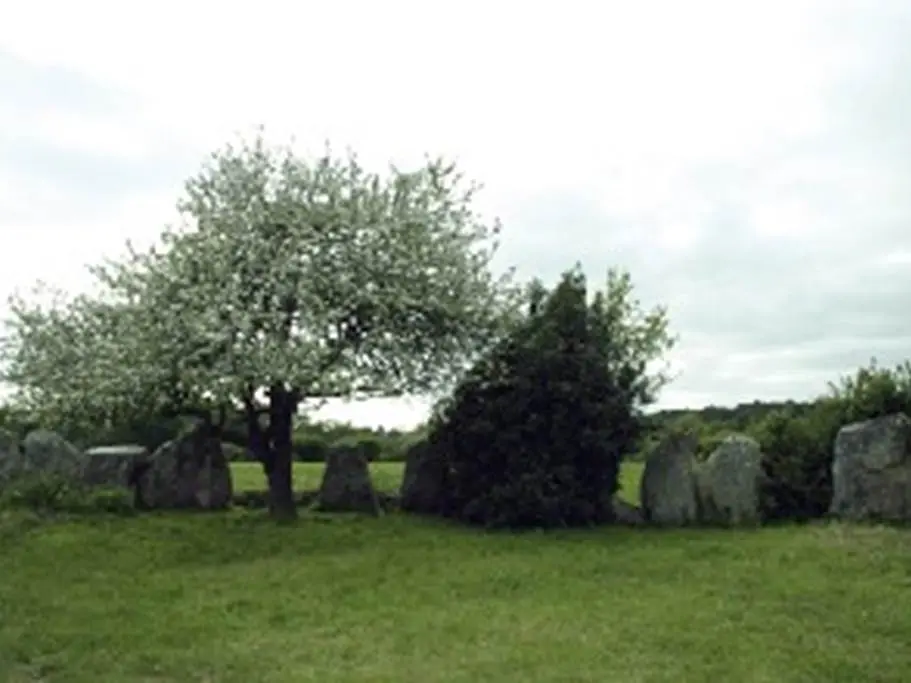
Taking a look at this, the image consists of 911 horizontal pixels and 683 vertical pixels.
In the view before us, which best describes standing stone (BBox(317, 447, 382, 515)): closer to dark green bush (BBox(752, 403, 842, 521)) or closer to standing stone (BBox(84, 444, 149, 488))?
standing stone (BBox(84, 444, 149, 488))

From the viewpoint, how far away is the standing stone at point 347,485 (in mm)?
32000

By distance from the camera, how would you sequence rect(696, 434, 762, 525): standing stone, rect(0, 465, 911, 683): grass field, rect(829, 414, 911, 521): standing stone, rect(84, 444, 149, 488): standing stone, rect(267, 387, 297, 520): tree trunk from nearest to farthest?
rect(0, 465, 911, 683): grass field
rect(829, 414, 911, 521): standing stone
rect(696, 434, 762, 525): standing stone
rect(267, 387, 297, 520): tree trunk
rect(84, 444, 149, 488): standing stone

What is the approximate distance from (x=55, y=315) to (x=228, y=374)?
5612mm

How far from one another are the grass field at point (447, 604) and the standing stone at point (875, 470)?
1.17 meters

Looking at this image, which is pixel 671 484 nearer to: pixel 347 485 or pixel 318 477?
pixel 347 485

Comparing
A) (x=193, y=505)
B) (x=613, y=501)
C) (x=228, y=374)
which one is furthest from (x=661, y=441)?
(x=193, y=505)

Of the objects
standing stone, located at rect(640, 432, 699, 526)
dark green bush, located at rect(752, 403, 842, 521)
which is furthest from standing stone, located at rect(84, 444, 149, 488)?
dark green bush, located at rect(752, 403, 842, 521)

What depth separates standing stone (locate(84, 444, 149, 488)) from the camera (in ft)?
106

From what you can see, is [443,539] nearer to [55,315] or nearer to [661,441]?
[661,441]

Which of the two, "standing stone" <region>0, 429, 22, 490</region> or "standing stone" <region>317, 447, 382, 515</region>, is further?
"standing stone" <region>0, 429, 22, 490</region>

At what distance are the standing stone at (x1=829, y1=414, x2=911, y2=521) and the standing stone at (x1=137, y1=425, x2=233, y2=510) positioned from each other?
48.6ft

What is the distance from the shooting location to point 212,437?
32.3m

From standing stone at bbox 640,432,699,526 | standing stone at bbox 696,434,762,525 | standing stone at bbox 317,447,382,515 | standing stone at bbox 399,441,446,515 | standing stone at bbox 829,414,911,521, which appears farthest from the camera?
standing stone at bbox 317,447,382,515

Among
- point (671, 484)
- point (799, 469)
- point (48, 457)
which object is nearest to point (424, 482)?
point (671, 484)
